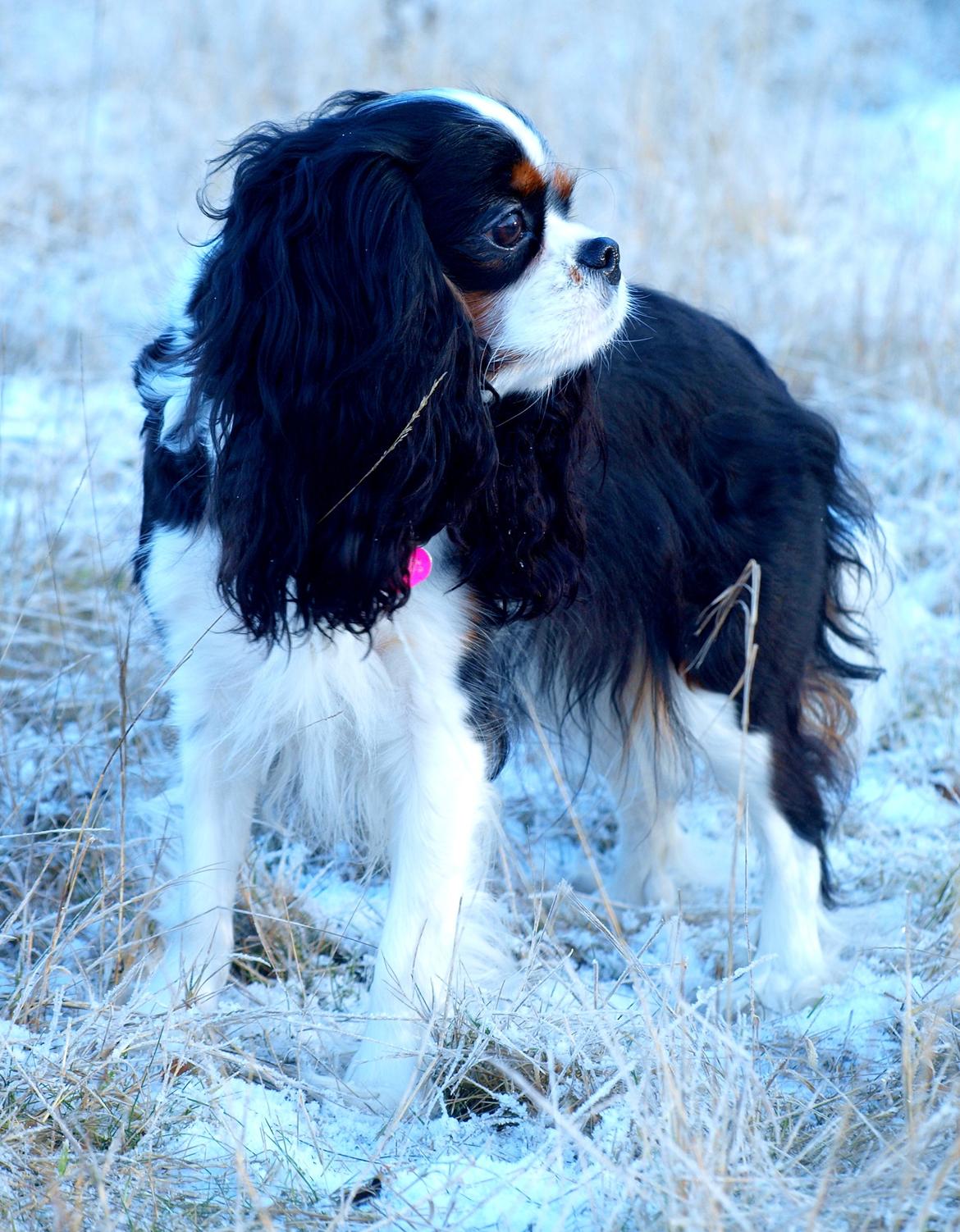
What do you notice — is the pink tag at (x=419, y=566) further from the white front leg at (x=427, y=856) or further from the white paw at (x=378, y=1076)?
the white paw at (x=378, y=1076)

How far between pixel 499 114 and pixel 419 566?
27.9 inches

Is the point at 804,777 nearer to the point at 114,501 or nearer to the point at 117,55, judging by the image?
the point at 114,501

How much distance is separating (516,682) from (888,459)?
2.20 metres

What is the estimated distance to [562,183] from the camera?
86.0 inches

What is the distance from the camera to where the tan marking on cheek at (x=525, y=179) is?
6.75 ft

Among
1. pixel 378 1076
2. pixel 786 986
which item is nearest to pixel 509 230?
pixel 378 1076

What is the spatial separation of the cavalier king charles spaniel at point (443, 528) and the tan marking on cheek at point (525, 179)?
0.01 m

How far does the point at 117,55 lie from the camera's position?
24.4ft

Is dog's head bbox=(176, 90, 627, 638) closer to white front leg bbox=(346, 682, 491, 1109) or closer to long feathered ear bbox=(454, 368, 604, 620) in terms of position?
long feathered ear bbox=(454, 368, 604, 620)

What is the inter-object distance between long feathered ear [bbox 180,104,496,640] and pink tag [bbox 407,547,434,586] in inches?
3.2

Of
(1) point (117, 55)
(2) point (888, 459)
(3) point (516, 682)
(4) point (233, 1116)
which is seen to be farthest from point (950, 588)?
(1) point (117, 55)

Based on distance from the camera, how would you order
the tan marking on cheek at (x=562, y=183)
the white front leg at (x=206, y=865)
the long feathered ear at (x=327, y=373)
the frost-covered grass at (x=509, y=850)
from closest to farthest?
the frost-covered grass at (x=509, y=850) → the long feathered ear at (x=327, y=373) → the tan marking on cheek at (x=562, y=183) → the white front leg at (x=206, y=865)

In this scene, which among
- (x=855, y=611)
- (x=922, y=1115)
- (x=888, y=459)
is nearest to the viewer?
(x=922, y=1115)

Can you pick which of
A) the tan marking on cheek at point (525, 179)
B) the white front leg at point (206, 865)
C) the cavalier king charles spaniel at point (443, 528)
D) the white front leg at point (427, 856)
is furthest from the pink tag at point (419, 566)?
the tan marking on cheek at point (525, 179)
